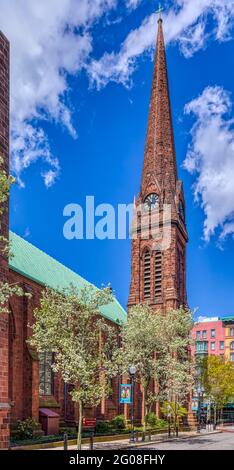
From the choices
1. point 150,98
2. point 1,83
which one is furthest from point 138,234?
point 1,83

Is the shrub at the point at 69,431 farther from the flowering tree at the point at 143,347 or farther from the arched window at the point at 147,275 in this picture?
the arched window at the point at 147,275

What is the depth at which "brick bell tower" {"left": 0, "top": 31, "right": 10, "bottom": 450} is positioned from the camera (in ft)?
65.6

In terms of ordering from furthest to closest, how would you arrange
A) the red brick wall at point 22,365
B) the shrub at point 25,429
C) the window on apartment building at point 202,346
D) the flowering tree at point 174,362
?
the window on apartment building at point 202,346 → the flowering tree at point 174,362 → the red brick wall at point 22,365 → the shrub at point 25,429

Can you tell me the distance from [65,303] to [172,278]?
39874 millimetres

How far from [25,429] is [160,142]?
48995 millimetres

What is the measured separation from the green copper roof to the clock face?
1471 centimetres

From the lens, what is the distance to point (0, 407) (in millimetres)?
19844

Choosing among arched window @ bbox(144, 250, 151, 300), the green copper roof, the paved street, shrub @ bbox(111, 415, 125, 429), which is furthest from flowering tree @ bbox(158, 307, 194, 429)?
arched window @ bbox(144, 250, 151, 300)

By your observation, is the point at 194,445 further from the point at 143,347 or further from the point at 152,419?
the point at 152,419

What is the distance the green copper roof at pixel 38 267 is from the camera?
1706 inches

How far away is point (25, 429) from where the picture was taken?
1357 inches

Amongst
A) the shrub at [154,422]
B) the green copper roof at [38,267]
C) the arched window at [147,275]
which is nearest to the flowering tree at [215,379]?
the arched window at [147,275]

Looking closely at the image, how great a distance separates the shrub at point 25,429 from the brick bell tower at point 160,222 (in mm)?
32959
